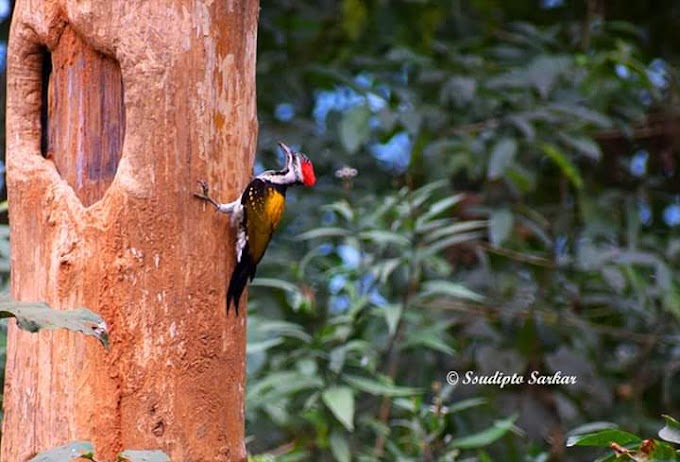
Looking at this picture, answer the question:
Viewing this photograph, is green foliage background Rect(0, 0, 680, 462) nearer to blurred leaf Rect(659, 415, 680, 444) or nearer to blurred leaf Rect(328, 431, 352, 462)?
blurred leaf Rect(328, 431, 352, 462)

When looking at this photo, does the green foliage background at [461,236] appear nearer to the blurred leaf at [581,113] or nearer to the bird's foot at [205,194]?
the blurred leaf at [581,113]

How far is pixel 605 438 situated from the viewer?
1850 millimetres

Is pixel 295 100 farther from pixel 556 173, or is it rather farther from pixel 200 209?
pixel 200 209

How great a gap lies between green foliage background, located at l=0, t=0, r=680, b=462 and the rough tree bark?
878mm

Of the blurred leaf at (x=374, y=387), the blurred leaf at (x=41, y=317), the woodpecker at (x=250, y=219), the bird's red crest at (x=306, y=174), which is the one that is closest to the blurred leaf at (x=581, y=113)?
the blurred leaf at (x=374, y=387)

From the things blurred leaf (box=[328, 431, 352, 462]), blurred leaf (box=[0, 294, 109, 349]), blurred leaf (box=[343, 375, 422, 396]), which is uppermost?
blurred leaf (box=[0, 294, 109, 349])

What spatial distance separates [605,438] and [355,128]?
1.93m

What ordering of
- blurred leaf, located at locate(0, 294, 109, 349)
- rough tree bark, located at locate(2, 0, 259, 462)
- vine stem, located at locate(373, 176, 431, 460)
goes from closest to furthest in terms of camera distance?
blurred leaf, located at locate(0, 294, 109, 349) → rough tree bark, located at locate(2, 0, 259, 462) → vine stem, located at locate(373, 176, 431, 460)

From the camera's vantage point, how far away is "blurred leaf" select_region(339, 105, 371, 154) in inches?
142

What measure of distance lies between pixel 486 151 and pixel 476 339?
1.94 ft

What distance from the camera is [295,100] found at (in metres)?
4.23

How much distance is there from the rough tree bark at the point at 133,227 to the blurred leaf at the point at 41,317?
35cm

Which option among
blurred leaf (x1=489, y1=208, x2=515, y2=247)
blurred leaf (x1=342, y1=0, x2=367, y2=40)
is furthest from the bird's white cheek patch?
blurred leaf (x1=342, y1=0, x2=367, y2=40)

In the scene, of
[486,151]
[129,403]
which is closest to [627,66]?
[486,151]
